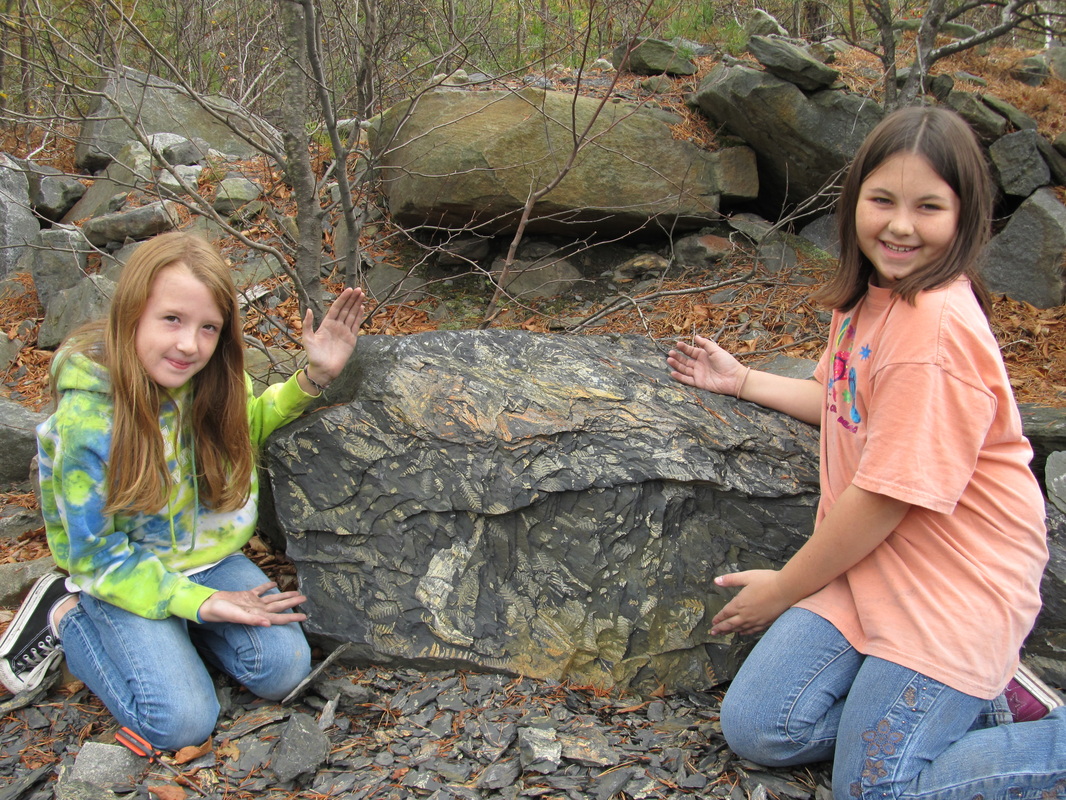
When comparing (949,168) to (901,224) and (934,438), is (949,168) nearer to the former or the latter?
(901,224)

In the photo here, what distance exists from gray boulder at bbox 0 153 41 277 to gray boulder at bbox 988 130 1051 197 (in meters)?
6.95

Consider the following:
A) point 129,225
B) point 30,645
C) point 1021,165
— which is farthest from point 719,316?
point 129,225

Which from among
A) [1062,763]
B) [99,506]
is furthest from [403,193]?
[1062,763]

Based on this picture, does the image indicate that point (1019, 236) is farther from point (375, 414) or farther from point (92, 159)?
point (92, 159)

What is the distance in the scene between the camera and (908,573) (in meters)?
1.89

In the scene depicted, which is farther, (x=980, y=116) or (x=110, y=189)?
(x=110, y=189)

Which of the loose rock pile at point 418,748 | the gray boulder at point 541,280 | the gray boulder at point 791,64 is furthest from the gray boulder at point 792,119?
the loose rock pile at point 418,748

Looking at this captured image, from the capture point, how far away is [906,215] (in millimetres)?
1939

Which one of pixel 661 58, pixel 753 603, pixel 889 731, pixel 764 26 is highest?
pixel 764 26

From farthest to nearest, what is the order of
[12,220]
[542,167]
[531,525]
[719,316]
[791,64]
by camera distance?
1. [12,220]
2. [791,64]
3. [542,167]
4. [719,316]
5. [531,525]

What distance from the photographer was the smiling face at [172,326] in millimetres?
2152

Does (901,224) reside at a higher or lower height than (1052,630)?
higher

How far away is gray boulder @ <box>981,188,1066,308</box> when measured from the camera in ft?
14.2

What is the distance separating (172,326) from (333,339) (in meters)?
0.46
